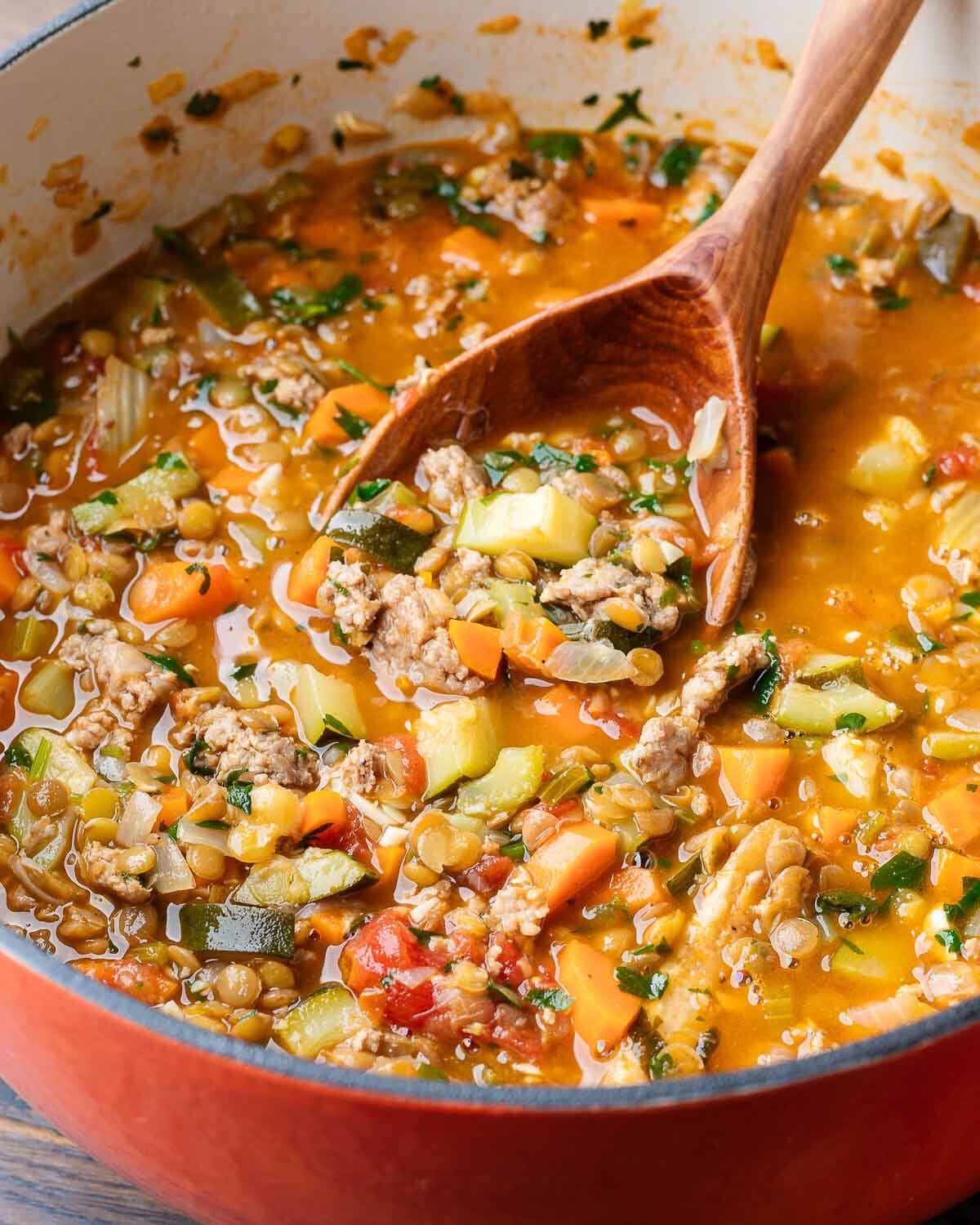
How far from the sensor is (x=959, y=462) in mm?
4203

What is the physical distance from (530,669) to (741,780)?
23.3 inches

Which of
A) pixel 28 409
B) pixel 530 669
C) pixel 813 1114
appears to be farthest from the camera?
pixel 28 409

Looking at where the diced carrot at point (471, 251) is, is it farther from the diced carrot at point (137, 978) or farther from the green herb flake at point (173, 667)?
the diced carrot at point (137, 978)

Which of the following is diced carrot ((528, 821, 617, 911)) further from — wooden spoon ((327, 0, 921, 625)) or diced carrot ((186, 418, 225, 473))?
diced carrot ((186, 418, 225, 473))

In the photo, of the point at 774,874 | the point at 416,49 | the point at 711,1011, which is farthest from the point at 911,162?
the point at 711,1011

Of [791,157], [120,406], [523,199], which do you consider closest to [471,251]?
[523,199]

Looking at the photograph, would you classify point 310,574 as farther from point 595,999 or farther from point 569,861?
point 595,999

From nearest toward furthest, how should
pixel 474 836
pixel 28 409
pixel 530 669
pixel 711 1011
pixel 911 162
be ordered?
pixel 711 1011 → pixel 474 836 → pixel 530 669 → pixel 28 409 → pixel 911 162

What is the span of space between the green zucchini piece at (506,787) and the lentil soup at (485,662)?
0.6 inches

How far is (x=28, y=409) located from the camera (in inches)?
175

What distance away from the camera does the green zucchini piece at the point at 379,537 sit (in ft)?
13.0

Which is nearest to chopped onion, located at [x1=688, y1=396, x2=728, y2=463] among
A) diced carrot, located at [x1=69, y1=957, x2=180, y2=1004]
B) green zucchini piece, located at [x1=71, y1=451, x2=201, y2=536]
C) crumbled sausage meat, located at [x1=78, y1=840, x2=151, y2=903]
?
green zucchini piece, located at [x1=71, y1=451, x2=201, y2=536]

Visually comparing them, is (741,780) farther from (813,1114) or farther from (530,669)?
(813,1114)

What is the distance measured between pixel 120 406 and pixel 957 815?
8.40 feet
